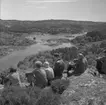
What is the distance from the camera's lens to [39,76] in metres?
5.75

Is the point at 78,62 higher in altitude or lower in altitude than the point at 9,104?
higher

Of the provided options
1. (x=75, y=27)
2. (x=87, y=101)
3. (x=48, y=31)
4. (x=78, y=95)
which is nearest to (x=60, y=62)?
(x=78, y=95)

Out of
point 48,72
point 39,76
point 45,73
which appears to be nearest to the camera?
point 39,76

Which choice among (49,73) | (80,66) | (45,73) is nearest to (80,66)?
(80,66)

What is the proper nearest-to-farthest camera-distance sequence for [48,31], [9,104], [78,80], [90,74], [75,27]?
[9,104], [78,80], [90,74], [48,31], [75,27]

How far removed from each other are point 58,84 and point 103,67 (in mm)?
3177

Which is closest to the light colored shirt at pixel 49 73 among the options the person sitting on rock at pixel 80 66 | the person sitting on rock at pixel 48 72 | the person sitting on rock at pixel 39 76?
the person sitting on rock at pixel 48 72

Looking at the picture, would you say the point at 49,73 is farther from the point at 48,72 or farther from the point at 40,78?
the point at 40,78

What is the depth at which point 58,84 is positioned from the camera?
5.47m

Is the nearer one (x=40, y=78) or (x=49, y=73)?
(x=40, y=78)

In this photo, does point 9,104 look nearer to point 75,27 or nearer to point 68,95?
point 68,95

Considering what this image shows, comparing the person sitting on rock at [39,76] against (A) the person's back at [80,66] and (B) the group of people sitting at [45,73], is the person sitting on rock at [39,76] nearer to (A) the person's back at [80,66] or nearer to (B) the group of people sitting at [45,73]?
(B) the group of people sitting at [45,73]

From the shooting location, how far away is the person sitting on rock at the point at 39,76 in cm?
568

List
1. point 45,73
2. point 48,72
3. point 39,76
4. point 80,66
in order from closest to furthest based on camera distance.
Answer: point 39,76
point 45,73
point 48,72
point 80,66
